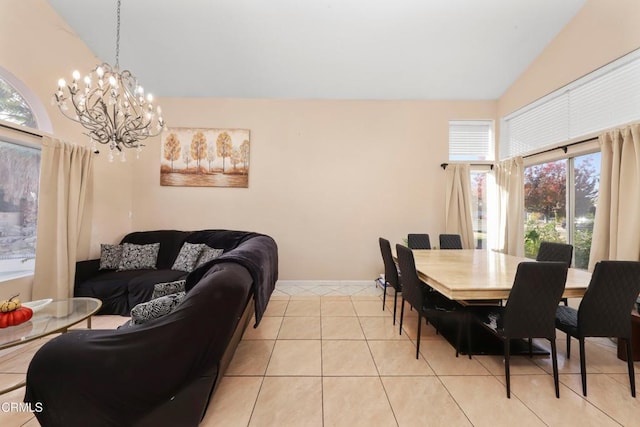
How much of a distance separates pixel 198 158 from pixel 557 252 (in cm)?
485

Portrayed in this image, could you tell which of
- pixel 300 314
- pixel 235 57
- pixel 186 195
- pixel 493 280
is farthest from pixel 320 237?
pixel 235 57

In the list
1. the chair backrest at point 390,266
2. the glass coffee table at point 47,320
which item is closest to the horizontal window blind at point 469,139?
the chair backrest at point 390,266

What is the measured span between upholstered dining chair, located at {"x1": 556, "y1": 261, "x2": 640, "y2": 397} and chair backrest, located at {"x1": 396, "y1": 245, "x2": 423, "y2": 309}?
3.29 ft

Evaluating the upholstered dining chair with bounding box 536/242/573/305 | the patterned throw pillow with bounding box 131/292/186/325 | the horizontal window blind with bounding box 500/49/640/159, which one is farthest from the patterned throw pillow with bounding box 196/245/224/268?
the horizontal window blind with bounding box 500/49/640/159

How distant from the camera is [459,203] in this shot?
3.99 m

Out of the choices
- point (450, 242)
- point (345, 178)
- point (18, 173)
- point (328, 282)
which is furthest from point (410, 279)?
point (18, 173)

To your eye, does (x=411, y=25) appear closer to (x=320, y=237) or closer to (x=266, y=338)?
(x=320, y=237)

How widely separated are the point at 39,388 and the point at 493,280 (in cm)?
271

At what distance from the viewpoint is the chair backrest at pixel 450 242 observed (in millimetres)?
3574

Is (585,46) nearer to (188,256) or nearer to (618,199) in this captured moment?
(618,199)

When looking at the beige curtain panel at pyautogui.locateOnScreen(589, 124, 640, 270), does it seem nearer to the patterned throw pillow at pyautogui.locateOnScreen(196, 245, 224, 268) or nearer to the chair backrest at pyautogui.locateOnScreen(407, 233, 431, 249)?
the chair backrest at pyautogui.locateOnScreen(407, 233, 431, 249)

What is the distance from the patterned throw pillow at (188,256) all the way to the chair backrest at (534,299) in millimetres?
3430

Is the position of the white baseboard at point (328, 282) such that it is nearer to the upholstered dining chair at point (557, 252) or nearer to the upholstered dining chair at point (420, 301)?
the upholstered dining chair at point (420, 301)

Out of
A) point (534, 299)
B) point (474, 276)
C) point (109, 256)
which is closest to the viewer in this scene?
point (534, 299)
